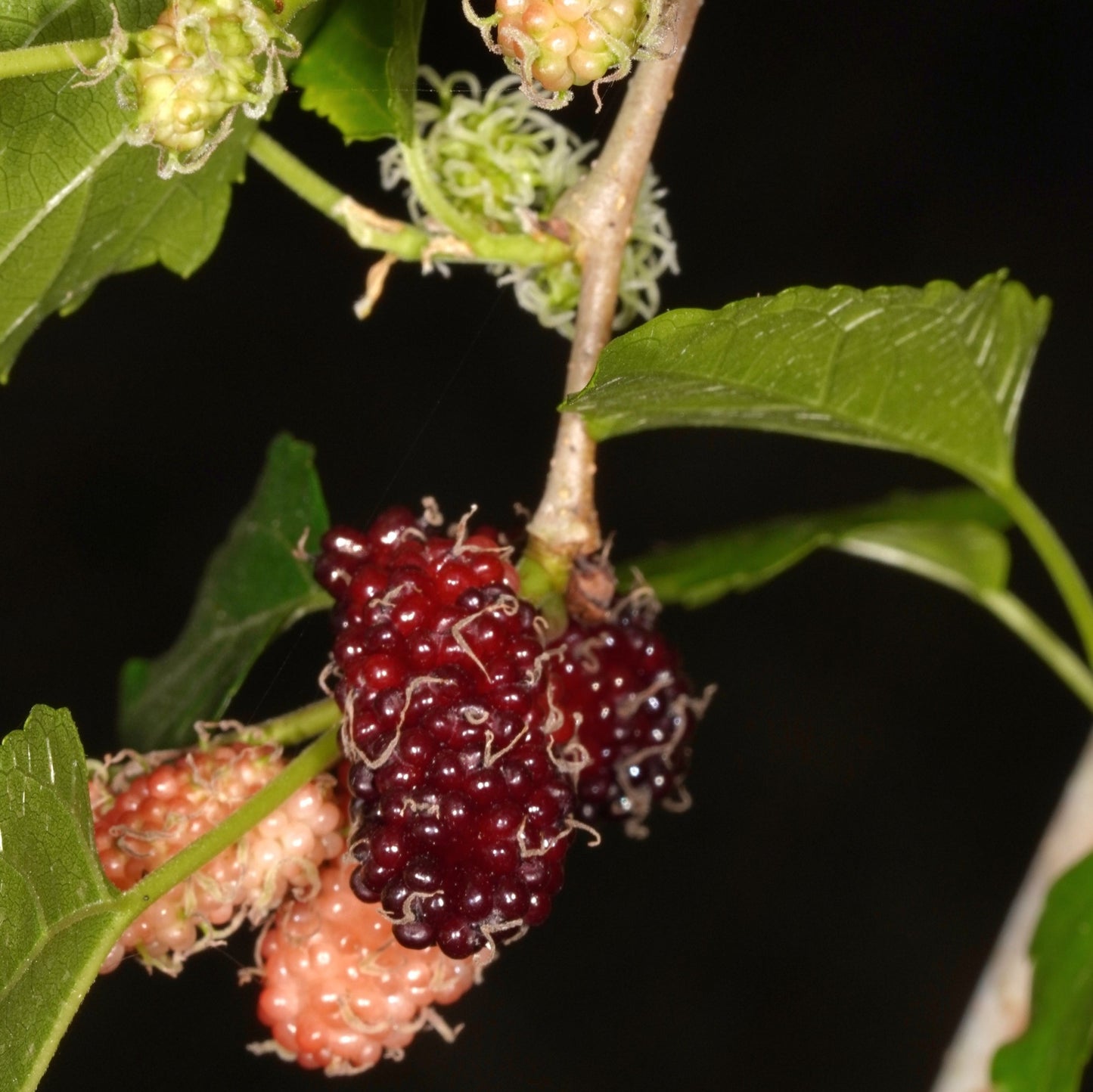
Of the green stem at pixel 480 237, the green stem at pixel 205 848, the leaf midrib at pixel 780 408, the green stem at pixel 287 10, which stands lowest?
the green stem at pixel 205 848

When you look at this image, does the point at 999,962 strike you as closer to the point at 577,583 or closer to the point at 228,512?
the point at 577,583

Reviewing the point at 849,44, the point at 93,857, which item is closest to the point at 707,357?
the point at 93,857

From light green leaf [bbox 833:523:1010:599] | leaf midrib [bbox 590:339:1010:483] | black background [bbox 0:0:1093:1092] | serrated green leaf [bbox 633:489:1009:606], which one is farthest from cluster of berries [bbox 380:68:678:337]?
black background [bbox 0:0:1093:1092]

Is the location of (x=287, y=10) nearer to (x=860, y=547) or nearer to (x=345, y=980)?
(x=345, y=980)

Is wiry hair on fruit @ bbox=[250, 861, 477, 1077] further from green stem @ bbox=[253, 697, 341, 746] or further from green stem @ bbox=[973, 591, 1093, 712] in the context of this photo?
green stem @ bbox=[973, 591, 1093, 712]

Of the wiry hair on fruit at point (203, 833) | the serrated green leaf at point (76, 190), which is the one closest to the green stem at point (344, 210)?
the serrated green leaf at point (76, 190)

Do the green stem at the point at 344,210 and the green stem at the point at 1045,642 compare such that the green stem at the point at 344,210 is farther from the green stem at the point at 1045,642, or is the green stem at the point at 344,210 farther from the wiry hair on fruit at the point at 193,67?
the green stem at the point at 1045,642

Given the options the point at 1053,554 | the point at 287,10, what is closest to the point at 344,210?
the point at 287,10
